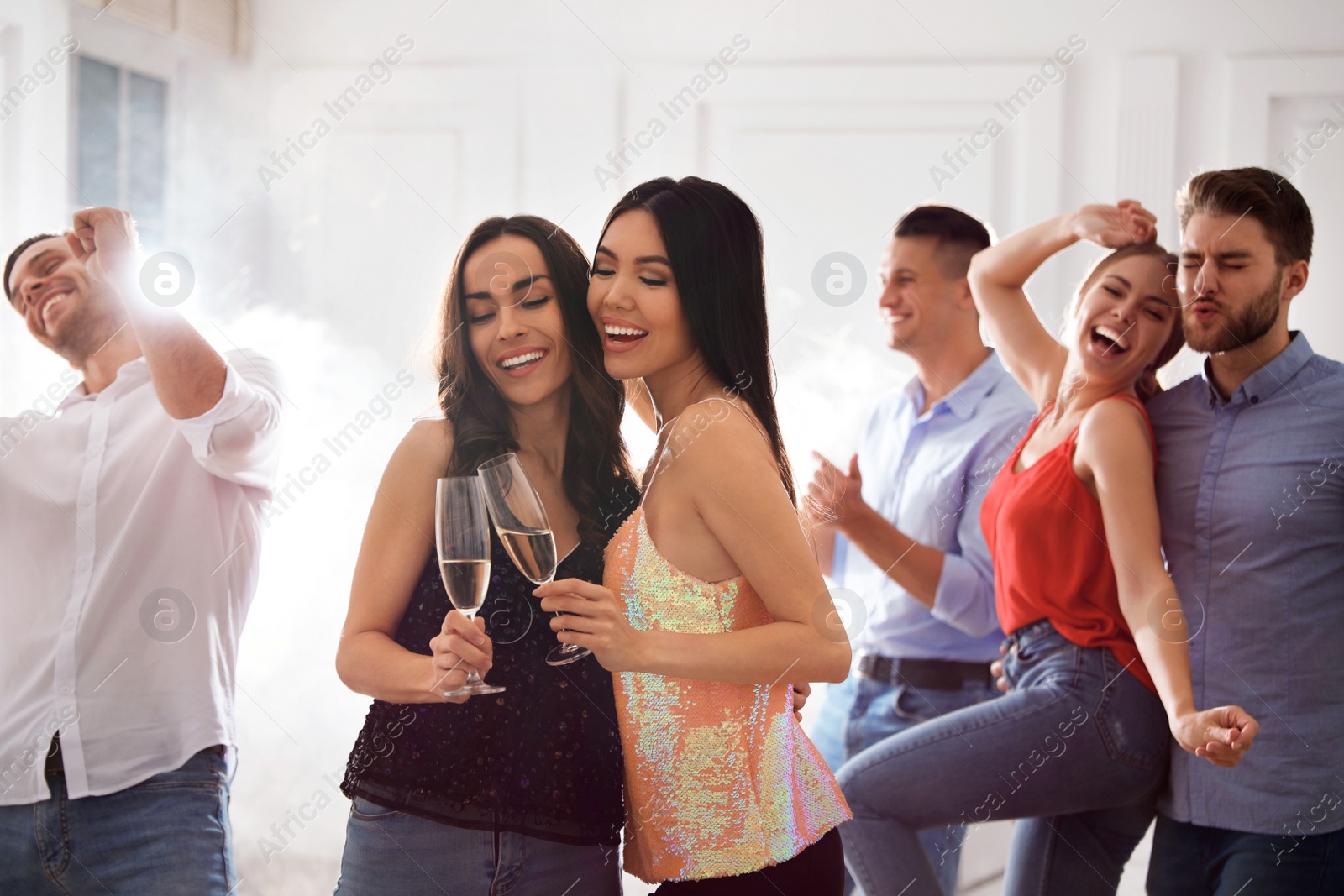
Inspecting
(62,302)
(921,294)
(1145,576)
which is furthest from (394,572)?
(921,294)

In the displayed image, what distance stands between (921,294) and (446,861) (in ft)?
4.97

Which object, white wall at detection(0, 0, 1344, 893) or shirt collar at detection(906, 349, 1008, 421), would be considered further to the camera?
white wall at detection(0, 0, 1344, 893)

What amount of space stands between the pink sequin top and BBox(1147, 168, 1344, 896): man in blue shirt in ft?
2.29

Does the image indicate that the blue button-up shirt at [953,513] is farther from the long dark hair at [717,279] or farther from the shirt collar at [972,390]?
the long dark hair at [717,279]

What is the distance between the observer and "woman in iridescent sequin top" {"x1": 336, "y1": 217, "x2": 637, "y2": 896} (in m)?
1.15

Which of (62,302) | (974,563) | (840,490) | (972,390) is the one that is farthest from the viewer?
(972,390)

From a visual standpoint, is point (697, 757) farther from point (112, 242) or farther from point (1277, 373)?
point (112, 242)

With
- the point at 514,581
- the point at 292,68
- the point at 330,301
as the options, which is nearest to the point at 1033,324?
the point at 514,581

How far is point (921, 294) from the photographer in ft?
7.16

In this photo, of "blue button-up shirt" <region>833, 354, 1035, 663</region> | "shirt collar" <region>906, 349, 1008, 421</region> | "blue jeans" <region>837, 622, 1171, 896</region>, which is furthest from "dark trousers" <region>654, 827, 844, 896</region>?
"shirt collar" <region>906, 349, 1008, 421</region>

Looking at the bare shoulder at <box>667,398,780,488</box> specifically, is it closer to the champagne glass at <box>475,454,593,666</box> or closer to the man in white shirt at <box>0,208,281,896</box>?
the champagne glass at <box>475,454,593,666</box>

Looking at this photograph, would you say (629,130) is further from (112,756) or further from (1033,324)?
(112,756)

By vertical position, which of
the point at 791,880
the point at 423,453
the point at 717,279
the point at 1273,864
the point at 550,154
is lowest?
the point at 1273,864

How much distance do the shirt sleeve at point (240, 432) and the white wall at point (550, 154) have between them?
941mm
